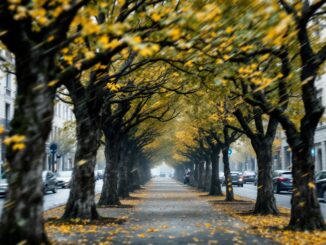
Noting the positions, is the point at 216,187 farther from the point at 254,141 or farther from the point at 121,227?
the point at 121,227

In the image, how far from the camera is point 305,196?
11.2m

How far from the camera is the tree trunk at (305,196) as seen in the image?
36.4 ft

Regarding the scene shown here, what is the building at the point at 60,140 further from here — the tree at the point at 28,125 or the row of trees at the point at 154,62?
the tree at the point at 28,125

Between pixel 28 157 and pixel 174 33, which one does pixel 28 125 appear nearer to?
pixel 28 157

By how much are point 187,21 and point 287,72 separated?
222 inches

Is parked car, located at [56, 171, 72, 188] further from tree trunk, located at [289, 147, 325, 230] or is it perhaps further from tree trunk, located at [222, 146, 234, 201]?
tree trunk, located at [289, 147, 325, 230]

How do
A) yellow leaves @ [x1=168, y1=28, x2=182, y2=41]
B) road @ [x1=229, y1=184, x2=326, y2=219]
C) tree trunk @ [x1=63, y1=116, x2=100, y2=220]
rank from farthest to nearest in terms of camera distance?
road @ [x1=229, y1=184, x2=326, y2=219]
tree trunk @ [x1=63, y1=116, x2=100, y2=220]
yellow leaves @ [x1=168, y1=28, x2=182, y2=41]

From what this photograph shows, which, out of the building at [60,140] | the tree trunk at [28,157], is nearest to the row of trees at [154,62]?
the tree trunk at [28,157]

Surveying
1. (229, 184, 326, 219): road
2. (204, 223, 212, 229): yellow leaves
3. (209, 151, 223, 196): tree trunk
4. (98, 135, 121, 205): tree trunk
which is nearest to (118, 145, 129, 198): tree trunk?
(209, 151, 223, 196): tree trunk

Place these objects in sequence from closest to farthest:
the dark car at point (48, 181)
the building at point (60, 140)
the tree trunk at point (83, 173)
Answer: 1. the tree trunk at point (83, 173)
2. the dark car at point (48, 181)
3. the building at point (60, 140)

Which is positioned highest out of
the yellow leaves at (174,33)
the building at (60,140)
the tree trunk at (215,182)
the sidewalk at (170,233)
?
the building at (60,140)

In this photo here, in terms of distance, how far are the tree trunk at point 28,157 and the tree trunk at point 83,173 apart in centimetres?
640

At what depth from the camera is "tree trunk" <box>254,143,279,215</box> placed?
16.5 metres

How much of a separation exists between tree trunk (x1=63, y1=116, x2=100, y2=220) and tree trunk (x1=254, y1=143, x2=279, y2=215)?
5.44 m
